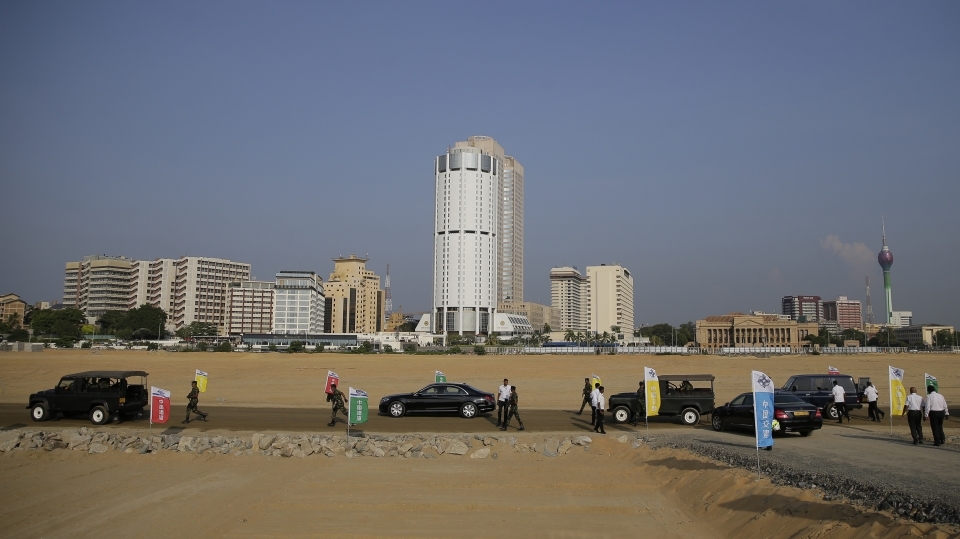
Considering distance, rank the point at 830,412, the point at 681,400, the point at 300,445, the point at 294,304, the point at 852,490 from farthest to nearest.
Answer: the point at 294,304 → the point at 830,412 → the point at 681,400 → the point at 300,445 → the point at 852,490

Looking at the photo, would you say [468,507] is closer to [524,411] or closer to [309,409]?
[524,411]

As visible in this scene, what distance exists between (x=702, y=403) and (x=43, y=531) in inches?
725

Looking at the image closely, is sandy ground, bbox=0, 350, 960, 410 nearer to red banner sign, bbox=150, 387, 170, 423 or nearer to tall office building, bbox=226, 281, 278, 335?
red banner sign, bbox=150, 387, 170, 423

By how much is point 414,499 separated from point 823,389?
739 inches

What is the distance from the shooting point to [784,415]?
18141 millimetres

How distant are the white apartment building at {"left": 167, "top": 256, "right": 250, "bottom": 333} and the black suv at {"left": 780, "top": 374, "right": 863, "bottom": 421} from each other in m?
167

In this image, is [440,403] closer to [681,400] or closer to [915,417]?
[681,400]

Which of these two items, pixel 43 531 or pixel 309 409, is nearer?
pixel 43 531

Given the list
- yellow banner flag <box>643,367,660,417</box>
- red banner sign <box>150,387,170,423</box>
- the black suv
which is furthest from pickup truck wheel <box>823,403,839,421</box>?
red banner sign <box>150,387,170,423</box>

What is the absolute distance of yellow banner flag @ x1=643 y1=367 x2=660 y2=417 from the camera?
67.5 ft

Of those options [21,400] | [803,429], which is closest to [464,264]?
[21,400]

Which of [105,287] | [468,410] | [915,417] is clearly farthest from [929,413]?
[105,287]

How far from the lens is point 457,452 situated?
16.9 meters

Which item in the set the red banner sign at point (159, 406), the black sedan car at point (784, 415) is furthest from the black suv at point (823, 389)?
the red banner sign at point (159, 406)
